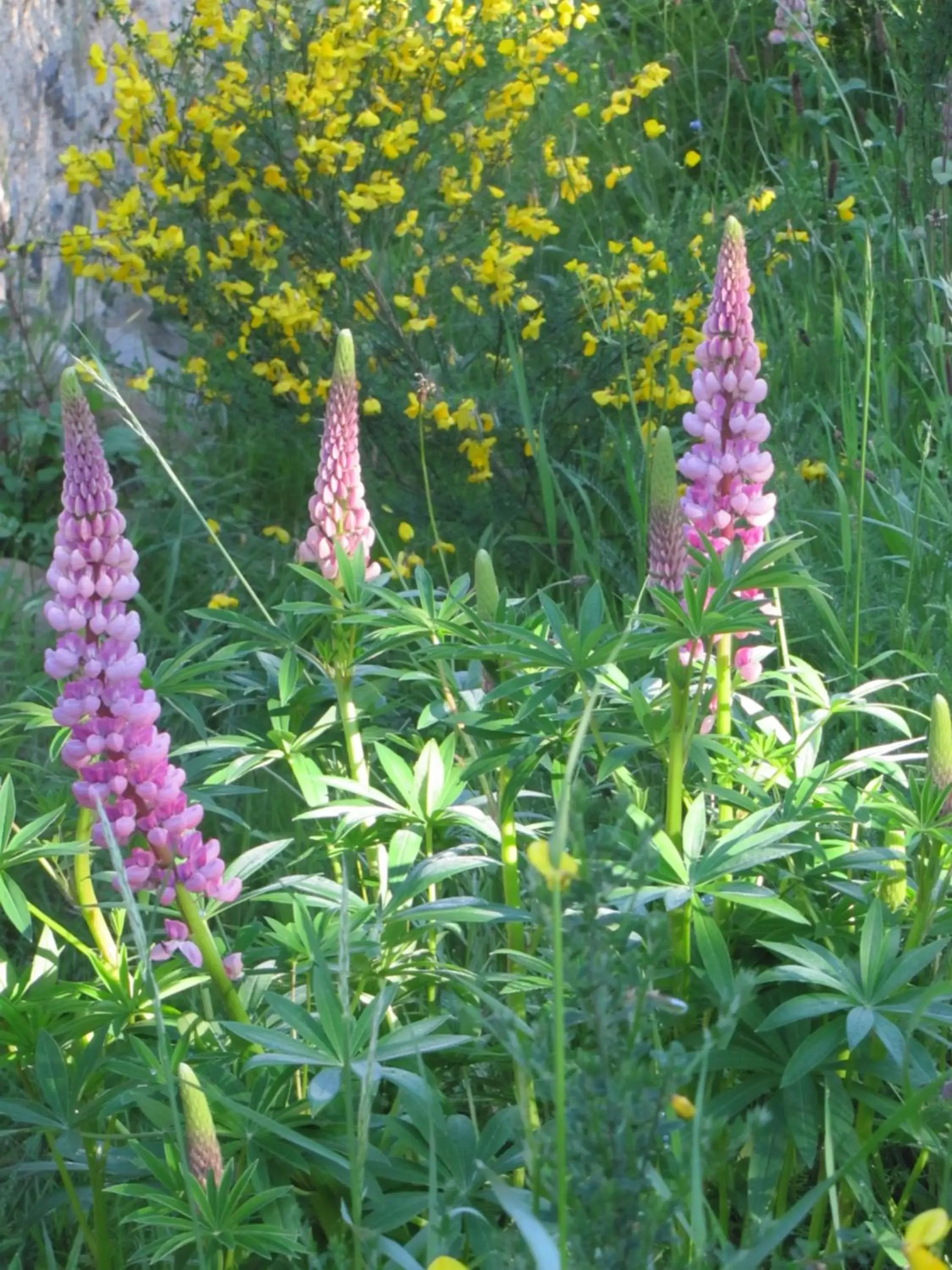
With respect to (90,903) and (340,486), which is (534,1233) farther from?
(340,486)

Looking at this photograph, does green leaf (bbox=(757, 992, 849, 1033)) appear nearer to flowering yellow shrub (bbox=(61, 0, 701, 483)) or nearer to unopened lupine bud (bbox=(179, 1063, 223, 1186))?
unopened lupine bud (bbox=(179, 1063, 223, 1186))

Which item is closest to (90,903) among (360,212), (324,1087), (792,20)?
(324,1087)

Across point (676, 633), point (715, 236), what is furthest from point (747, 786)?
point (715, 236)

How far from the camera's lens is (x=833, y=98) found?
169 inches

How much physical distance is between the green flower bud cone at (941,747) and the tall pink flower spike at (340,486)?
68 centimetres

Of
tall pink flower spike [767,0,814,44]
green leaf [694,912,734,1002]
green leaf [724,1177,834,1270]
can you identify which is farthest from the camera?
tall pink flower spike [767,0,814,44]

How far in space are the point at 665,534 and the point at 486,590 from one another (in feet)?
0.72

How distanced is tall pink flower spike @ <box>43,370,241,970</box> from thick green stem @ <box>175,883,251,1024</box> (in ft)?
0.19

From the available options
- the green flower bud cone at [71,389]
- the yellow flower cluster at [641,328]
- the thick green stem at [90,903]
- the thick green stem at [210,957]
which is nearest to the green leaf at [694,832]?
the thick green stem at [210,957]

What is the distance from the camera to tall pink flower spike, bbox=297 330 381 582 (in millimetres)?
1807

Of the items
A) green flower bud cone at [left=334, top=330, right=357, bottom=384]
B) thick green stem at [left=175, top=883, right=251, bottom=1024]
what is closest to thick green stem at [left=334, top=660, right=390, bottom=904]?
thick green stem at [left=175, top=883, right=251, bottom=1024]

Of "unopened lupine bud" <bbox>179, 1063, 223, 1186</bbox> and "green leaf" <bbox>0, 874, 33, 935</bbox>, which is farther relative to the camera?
"green leaf" <bbox>0, 874, 33, 935</bbox>

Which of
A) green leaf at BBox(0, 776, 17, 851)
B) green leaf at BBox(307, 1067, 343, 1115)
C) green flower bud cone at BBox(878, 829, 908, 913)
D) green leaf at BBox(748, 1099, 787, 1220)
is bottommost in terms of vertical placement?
green leaf at BBox(748, 1099, 787, 1220)

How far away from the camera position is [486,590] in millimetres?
1755
